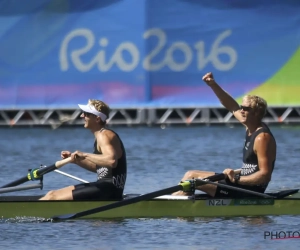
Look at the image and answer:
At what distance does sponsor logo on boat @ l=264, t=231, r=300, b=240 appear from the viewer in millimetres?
11789

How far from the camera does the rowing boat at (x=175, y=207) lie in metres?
12.6

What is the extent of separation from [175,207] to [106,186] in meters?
0.82

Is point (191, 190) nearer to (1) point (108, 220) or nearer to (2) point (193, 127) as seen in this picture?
(1) point (108, 220)

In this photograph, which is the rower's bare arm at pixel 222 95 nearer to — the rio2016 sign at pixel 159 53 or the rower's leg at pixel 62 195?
the rower's leg at pixel 62 195

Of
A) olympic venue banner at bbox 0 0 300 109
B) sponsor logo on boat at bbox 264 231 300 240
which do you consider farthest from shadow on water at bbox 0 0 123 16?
sponsor logo on boat at bbox 264 231 300 240

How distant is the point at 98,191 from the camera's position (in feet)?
41.8

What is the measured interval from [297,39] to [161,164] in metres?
5.78

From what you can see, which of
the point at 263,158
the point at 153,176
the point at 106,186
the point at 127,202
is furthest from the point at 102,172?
the point at 153,176

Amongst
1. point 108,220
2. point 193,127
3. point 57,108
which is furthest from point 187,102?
point 108,220

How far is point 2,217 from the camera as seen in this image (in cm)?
1281

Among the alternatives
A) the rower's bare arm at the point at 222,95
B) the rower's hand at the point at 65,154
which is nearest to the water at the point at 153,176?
the rower's hand at the point at 65,154

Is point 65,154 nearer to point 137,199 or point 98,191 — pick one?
point 98,191

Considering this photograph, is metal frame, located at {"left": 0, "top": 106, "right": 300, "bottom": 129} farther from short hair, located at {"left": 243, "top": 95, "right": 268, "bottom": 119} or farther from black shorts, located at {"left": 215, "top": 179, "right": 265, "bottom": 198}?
short hair, located at {"left": 243, "top": 95, "right": 268, "bottom": 119}

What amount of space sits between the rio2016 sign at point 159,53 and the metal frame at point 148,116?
1077 mm
